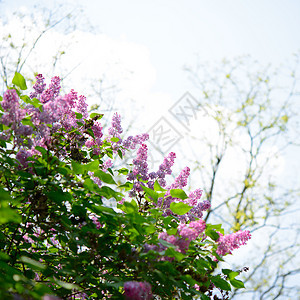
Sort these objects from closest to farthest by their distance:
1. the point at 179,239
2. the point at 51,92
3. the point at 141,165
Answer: the point at 179,239 → the point at 51,92 → the point at 141,165

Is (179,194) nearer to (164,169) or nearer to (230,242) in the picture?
(230,242)

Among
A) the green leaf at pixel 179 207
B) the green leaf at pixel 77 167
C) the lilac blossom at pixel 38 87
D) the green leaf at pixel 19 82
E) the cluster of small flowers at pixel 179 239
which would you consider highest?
the lilac blossom at pixel 38 87

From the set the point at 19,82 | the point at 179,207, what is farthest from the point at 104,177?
the point at 19,82

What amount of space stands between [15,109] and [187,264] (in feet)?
4.64

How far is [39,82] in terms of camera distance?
2.72 m

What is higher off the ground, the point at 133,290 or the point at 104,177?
the point at 104,177

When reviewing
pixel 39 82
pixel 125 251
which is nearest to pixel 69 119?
pixel 39 82

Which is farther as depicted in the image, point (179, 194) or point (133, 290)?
point (179, 194)

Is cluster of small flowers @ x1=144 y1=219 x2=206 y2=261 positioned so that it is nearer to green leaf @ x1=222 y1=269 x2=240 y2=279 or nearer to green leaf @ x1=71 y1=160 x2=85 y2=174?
green leaf @ x1=222 y1=269 x2=240 y2=279

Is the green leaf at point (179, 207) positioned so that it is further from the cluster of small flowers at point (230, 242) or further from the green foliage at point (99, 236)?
the cluster of small flowers at point (230, 242)

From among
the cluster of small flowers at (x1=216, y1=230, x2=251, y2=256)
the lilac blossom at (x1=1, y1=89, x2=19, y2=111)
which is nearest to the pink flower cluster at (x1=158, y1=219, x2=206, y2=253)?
the cluster of small flowers at (x1=216, y1=230, x2=251, y2=256)

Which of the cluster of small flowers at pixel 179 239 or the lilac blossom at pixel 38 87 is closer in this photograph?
the cluster of small flowers at pixel 179 239

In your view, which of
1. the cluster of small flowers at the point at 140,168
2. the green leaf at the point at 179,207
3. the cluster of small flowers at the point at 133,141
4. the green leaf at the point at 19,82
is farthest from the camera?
the cluster of small flowers at the point at 133,141

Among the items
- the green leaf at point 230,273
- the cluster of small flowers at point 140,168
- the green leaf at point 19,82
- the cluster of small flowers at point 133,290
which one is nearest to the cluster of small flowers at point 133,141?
the cluster of small flowers at point 140,168
